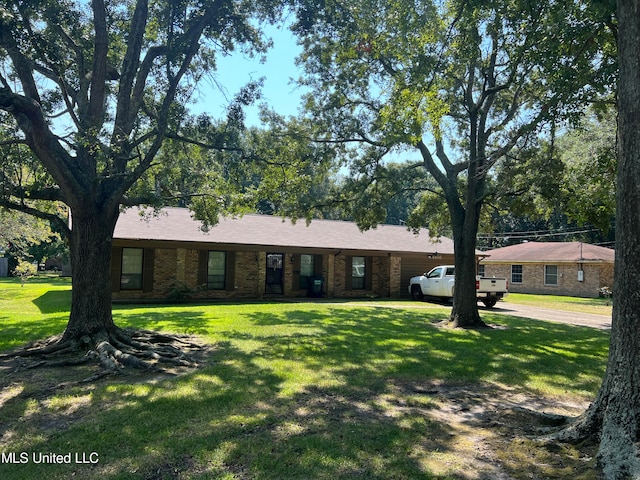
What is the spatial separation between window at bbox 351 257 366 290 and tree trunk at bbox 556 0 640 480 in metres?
19.1

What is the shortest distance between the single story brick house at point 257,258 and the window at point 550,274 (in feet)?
32.7

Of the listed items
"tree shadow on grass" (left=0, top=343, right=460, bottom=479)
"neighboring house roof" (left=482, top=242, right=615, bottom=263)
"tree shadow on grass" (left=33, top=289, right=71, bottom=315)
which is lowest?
"tree shadow on grass" (left=33, top=289, right=71, bottom=315)

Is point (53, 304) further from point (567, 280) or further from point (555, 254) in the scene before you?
point (555, 254)

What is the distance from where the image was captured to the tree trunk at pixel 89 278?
8.33m

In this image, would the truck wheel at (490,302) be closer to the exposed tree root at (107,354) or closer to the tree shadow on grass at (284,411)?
the tree shadow on grass at (284,411)

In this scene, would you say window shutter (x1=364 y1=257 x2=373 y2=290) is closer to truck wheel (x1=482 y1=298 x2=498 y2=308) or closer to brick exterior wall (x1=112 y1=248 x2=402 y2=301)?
brick exterior wall (x1=112 y1=248 x2=402 y2=301)

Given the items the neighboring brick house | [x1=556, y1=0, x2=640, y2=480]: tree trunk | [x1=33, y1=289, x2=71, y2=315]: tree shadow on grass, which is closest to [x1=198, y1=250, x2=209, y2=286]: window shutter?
[x1=33, y1=289, x2=71, y2=315]: tree shadow on grass

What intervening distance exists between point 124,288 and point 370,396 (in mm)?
15146

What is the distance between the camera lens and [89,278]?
27.6 ft

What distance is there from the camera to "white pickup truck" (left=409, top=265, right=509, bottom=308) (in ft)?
62.6

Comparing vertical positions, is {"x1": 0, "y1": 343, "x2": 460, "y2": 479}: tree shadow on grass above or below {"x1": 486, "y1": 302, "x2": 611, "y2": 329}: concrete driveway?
above

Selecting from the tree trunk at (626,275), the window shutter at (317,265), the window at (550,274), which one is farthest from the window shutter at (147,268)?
the window at (550,274)

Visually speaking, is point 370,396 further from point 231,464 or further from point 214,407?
point 231,464

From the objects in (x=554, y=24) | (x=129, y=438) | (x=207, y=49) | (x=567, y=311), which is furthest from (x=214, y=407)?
(x=567, y=311)
